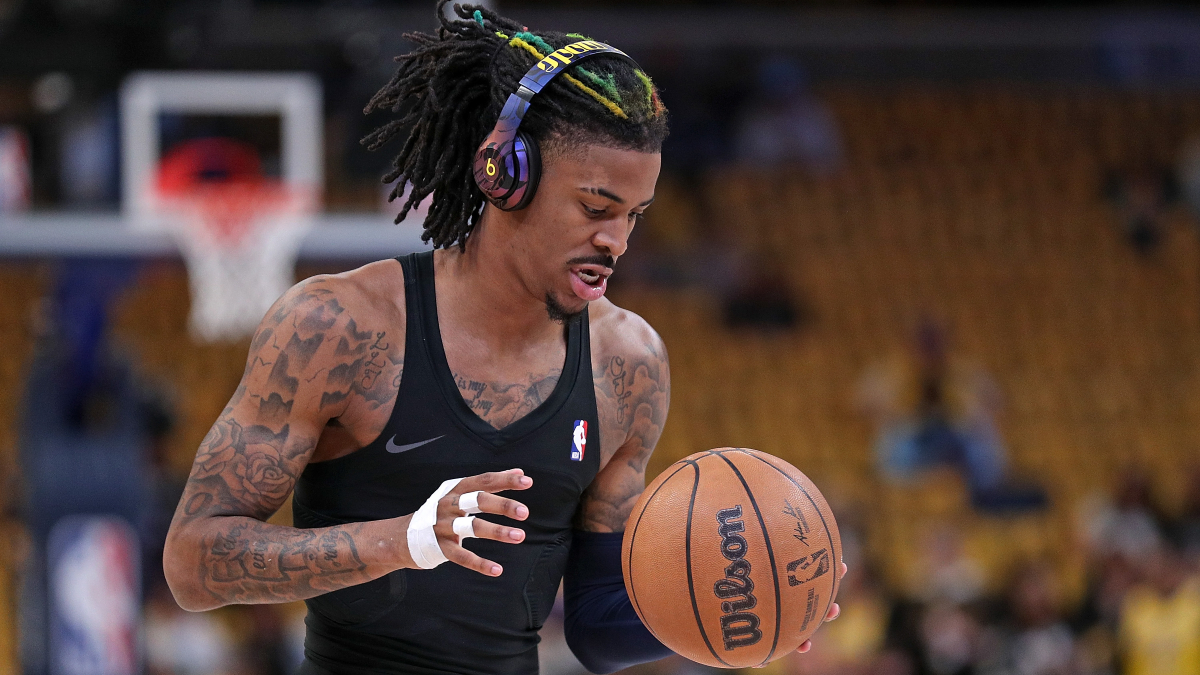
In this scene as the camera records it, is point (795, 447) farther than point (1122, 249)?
No

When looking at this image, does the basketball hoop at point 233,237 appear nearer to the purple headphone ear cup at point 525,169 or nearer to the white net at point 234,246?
the white net at point 234,246

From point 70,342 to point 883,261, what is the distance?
319 inches

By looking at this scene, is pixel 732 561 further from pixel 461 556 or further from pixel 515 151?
pixel 515 151

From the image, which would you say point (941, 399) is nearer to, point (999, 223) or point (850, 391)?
point (850, 391)

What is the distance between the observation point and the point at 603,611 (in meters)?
3.29

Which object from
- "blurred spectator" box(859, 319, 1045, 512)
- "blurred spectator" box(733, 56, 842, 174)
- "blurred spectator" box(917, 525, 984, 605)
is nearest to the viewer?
"blurred spectator" box(917, 525, 984, 605)

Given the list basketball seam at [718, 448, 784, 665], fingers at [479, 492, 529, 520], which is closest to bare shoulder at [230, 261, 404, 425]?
fingers at [479, 492, 529, 520]

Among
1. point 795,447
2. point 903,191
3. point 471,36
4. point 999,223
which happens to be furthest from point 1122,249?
point 471,36

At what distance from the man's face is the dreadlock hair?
4 centimetres

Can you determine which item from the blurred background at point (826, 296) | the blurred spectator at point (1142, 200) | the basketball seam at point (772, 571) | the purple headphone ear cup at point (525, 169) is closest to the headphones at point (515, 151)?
the purple headphone ear cup at point (525, 169)

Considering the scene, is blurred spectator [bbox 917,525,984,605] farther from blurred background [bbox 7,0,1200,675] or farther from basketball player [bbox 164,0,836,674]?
basketball player [bbox 164,0,836,674]

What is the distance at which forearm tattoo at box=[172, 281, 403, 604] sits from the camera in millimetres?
2619

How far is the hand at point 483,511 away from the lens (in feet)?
7.89

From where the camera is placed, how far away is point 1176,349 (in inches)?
490
